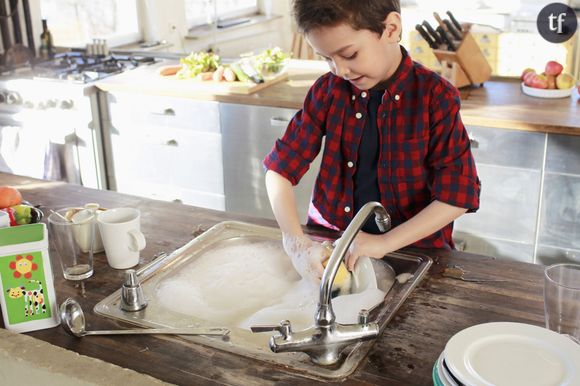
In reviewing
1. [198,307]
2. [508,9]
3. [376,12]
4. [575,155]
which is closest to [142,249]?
[198,307]

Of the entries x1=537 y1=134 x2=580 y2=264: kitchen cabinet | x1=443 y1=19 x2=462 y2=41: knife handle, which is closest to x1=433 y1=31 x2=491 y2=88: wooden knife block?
x1=443 y1=19 x2=462 y2=41: knife handle

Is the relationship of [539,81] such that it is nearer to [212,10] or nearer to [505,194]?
[505,194]

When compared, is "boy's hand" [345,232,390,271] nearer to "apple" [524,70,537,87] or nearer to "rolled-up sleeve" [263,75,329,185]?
"rolled-up sleeve" [263,75,329,185]

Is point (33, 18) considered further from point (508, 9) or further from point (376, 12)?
point (508, 9)

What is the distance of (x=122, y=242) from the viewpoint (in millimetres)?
1261

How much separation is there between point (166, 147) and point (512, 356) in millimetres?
2236

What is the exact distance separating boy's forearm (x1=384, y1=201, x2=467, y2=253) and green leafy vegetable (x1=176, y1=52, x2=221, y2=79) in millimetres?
1777

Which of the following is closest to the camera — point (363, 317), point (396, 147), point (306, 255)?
point (363, 317)

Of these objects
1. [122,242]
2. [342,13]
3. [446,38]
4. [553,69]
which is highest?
[342,13]

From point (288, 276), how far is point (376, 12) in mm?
522

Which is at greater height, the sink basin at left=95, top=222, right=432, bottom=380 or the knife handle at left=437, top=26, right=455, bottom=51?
the knife handle at left=437, top=26, right=455, bottom=51

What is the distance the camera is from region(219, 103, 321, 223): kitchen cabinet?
104 inches

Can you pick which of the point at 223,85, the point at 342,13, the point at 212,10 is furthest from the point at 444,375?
the point at 212,10

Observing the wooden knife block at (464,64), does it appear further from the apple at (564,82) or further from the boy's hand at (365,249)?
the boy's hand at (365,249)
